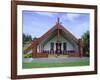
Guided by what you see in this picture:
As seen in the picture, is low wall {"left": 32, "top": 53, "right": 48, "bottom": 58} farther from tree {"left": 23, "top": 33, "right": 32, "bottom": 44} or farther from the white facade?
tree {"left": 23, "top": 33, "right": 32, "bottom": 44}

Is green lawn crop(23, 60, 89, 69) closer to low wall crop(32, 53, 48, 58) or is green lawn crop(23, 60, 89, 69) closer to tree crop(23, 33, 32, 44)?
low wall crop(32, 53, 48, 58)

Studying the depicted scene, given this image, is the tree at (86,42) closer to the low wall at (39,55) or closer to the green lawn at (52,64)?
the green lawn at (52,64)

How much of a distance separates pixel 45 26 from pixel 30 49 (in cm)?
26

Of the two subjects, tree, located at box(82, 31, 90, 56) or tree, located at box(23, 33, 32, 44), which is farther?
tree, located at box(82, 31, 90, 56)

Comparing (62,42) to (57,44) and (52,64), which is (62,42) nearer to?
(57,44)

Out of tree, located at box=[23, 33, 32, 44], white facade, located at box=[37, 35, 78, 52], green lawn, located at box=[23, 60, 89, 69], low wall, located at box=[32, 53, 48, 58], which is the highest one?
tree, located at box=[23, 33, 32, 44]

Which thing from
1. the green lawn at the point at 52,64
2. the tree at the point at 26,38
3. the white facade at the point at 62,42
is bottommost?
the green lawn at the point at 52,64

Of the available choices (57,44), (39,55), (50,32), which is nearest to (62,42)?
(57,44)

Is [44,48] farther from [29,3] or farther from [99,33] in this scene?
[99,33]

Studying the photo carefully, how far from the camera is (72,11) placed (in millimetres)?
2012

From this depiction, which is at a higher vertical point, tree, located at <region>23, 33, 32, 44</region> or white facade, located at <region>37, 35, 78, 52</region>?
tree, located at <region>23, 33, 32, 44</region>

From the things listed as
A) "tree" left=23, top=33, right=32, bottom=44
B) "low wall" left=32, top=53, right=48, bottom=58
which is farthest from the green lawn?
"tree" left=23, top=33, right=32, bottom=44

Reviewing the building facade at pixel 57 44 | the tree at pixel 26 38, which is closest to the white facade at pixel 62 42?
the building facade at pixel 57 44

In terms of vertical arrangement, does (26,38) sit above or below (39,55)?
above
